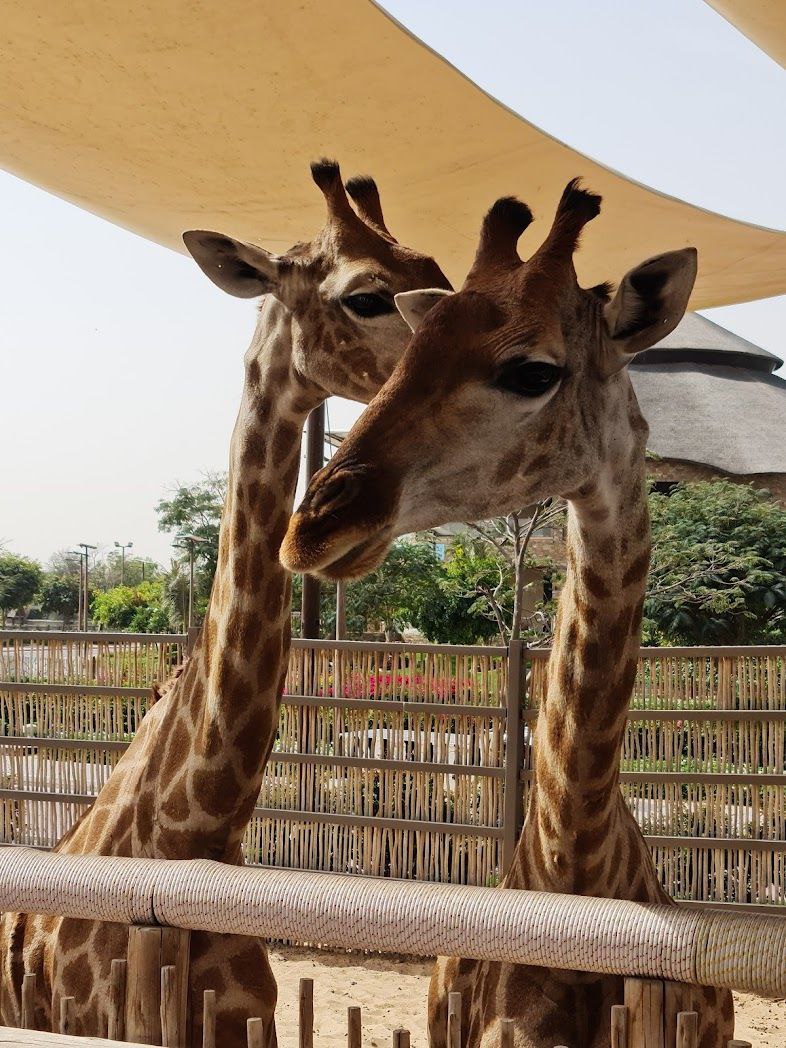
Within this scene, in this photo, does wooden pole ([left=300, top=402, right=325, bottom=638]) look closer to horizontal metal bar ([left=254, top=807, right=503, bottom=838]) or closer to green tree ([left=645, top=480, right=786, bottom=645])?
horizontal metal bar ([left=254, top=807, right=503, bottom=838])

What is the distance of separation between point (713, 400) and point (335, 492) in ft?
72.6

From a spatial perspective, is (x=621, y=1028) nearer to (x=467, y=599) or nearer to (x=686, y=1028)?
(x=686, y=1028)

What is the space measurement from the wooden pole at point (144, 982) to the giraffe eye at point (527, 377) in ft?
3.06

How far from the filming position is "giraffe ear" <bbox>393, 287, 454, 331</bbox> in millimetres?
1902

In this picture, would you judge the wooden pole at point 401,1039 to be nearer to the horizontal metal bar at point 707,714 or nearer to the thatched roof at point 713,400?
the horizontal metal bar at point 707,714

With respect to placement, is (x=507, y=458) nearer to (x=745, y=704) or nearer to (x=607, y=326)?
(x=607, y=326)

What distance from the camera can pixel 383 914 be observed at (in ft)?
4.40

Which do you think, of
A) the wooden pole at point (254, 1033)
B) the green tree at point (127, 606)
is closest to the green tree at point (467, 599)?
the green tree at point (127, 606)

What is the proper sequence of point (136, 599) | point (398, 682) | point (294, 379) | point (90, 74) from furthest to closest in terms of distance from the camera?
1. point (136, 599)
2. point (398, 682)
3. point (90, 74)
4. point (294, 379)

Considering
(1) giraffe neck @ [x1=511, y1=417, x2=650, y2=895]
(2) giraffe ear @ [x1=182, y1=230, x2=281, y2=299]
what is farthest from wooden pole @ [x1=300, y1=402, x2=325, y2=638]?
(1) giraffe neck @ [x1=511, y1=417, x2=650, y2=895]

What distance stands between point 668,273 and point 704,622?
1350 cm

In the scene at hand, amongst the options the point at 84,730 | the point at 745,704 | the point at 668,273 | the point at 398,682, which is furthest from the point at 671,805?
the point at 668,273

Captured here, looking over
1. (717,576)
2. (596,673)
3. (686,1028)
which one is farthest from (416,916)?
(717,576)

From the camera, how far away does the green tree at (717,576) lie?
1414 cm
